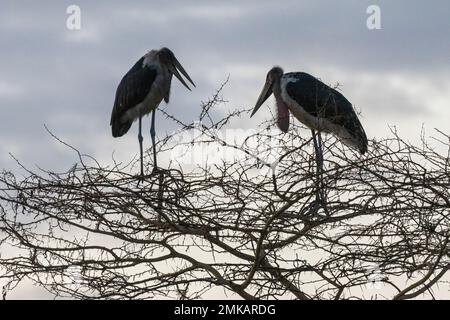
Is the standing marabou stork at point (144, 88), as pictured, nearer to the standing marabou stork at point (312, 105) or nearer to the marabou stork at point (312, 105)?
the marabou stork at point (312, 105)

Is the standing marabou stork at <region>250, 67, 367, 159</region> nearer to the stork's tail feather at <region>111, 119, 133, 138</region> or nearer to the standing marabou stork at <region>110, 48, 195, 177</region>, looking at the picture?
the standing marabou stork at <region>110, 48, 195, 177</region>

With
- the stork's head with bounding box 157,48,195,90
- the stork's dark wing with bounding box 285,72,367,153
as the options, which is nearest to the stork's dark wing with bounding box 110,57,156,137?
the stork's head with bounding box 157,48,195,90

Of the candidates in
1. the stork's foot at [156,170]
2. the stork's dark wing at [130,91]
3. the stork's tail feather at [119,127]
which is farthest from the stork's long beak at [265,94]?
the stork's foot at [156,170]

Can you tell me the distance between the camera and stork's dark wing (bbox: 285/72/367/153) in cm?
1421

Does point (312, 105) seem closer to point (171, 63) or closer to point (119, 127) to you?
point (171, 63)

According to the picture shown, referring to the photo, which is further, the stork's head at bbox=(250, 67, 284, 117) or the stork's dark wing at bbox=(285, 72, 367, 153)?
the stork's head at bbox=(250, 67, 284, 117)

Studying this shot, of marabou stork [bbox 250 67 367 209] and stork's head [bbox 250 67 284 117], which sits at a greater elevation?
stork's head [bbox 250 67 284 117]

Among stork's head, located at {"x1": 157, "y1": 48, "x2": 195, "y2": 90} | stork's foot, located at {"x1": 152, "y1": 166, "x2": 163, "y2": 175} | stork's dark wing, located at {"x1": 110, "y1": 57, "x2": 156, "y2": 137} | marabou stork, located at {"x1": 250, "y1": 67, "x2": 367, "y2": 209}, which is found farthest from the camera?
stork's head, located at {"x1": 157, "y1": 48, "x2": 195, "y2": 90}

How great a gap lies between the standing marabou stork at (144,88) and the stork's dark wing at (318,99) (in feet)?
7.25

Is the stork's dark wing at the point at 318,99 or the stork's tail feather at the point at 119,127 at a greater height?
the stork's tail feather at the point at 119,127

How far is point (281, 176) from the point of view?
30.6 feet

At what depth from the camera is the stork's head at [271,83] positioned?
1634 cm
